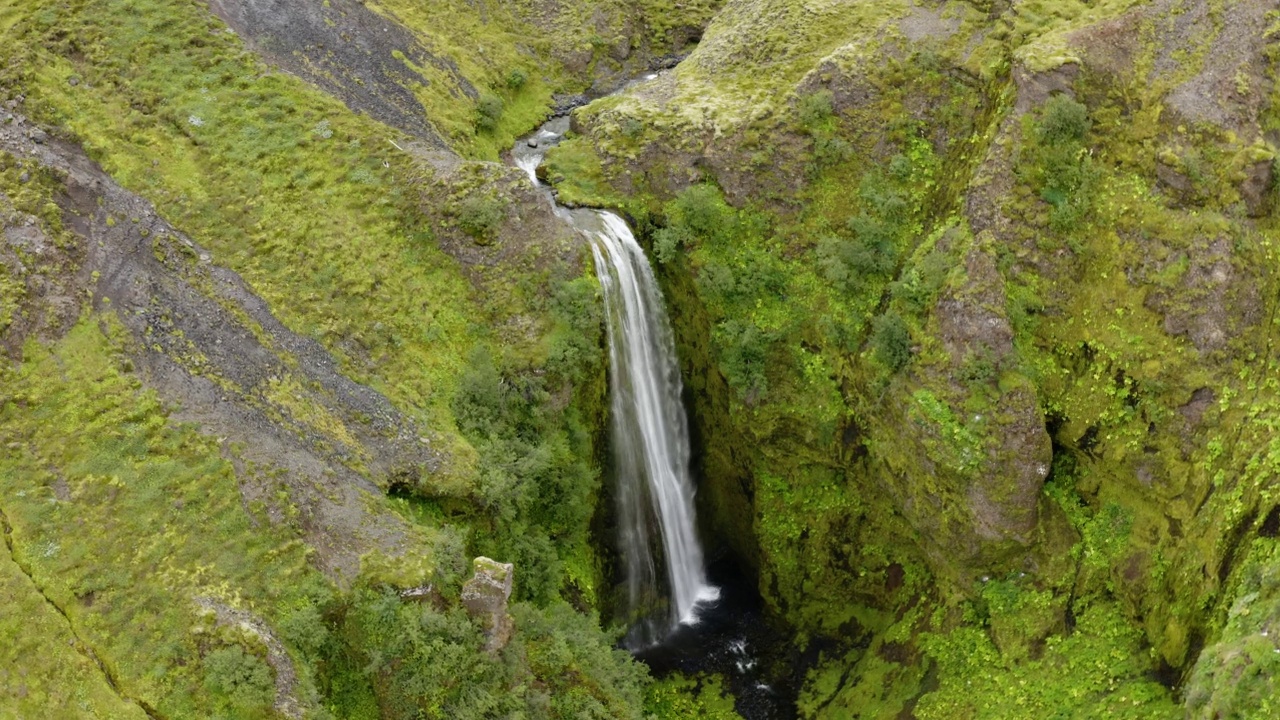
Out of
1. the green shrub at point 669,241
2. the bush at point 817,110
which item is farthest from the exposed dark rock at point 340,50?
the bush at point 817,110

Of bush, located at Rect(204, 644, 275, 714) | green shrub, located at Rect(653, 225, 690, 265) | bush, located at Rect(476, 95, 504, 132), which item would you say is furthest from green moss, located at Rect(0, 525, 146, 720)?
bush, located at Rect(476, 95, 504, 132)

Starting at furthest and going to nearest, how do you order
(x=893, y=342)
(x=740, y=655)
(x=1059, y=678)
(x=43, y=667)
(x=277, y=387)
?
(x=740, y=655), (x=893, y=342), (x=277, y=387), (x=1059, y=678), (x=43, y=667)

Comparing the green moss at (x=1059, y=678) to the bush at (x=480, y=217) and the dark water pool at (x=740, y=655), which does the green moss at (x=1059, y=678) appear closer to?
the dark water pool at (x=740, y=655)

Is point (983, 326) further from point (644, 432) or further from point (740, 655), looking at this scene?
point (740, 655)

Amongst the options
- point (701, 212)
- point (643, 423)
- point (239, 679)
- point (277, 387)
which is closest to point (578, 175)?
point (701, 212)

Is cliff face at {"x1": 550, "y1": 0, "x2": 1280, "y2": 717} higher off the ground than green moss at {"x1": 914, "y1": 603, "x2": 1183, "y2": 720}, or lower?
higher

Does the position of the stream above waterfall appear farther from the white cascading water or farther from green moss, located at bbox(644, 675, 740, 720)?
green moss, located at bbox(644, 675, 740, 720)

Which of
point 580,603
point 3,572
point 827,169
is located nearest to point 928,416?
point 827,169
